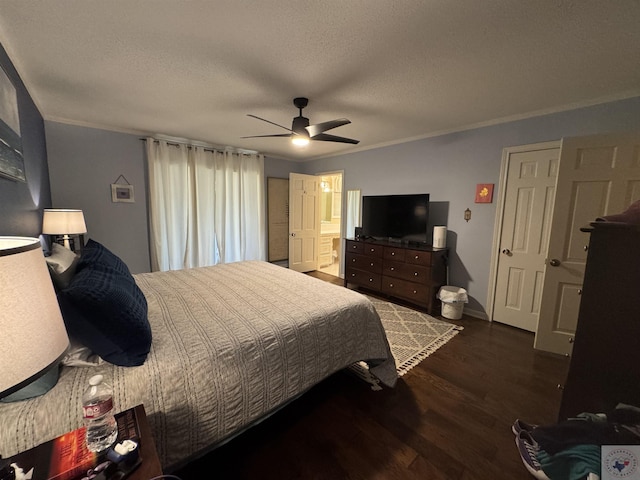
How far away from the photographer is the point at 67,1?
1.33 metres

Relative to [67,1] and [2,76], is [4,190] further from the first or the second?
[67,1]

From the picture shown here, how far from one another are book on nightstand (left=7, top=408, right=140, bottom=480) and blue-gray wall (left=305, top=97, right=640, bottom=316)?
366cm

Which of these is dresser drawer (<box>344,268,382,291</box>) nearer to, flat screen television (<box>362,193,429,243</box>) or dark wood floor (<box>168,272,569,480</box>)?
flat screen television (<box>362,193,429,243</box>)

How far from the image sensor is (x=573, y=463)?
0.94 m

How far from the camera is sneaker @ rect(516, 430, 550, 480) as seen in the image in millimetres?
1037

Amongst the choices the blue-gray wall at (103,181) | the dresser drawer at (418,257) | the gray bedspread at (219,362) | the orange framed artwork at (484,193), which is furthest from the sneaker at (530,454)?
the blue-gray wall at (103,181)

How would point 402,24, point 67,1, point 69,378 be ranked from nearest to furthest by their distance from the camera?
1. point 69,378
2. point 67,1
3. point 402,24

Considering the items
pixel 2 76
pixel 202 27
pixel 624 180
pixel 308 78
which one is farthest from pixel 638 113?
pixel 2 76

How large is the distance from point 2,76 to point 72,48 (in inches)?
17.6

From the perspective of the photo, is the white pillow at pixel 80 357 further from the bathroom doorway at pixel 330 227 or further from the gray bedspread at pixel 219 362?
the bathroom doorway at pixel 330 227

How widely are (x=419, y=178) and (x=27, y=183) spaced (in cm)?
425

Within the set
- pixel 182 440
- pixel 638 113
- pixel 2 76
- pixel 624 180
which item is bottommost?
pixel 182 440

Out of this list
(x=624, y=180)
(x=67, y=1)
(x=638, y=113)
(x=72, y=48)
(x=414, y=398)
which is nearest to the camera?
(x=67, y=1)

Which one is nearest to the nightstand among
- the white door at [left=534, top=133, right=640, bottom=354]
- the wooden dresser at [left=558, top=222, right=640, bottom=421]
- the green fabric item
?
the green fabric item
